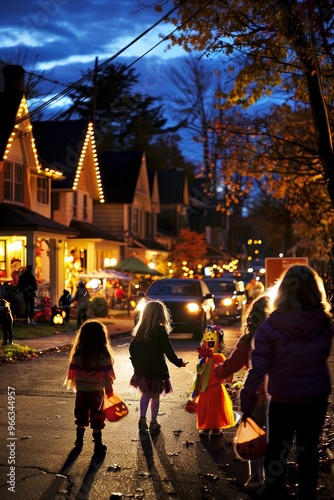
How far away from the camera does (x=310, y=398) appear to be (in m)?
5.50

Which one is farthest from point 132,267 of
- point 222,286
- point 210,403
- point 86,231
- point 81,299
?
point 210,403

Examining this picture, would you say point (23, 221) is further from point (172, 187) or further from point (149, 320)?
point (172, 187)

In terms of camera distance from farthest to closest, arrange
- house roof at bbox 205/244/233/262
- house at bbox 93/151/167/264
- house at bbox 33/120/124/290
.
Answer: house roof at bbox 205/244/233/262, house at bbox 93/151/167/264, house at bbox 33/120/124/290

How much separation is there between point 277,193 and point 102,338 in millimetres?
15016

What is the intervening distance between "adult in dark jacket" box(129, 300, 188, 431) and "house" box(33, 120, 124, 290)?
86.4 feet

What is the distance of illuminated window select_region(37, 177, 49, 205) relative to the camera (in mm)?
33938

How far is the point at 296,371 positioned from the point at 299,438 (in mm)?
486

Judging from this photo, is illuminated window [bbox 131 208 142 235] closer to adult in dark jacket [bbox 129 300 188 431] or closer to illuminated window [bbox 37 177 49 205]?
illuminated window [bbox 37 177 49 205]

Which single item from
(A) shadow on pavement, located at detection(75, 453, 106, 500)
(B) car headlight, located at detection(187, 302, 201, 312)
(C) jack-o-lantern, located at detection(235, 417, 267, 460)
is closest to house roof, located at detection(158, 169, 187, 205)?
(B) car headlight, located at detection(187, 302, 201, 312)

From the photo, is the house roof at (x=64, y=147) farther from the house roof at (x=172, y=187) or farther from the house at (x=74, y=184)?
the house roof at (x=172, y=187)

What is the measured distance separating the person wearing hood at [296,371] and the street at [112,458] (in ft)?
3.97

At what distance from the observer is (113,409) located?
8.25 m

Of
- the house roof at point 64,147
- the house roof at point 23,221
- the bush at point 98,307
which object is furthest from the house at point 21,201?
the house roof at point 64,147

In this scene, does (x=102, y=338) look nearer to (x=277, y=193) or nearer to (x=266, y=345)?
(x=266, y=345)
